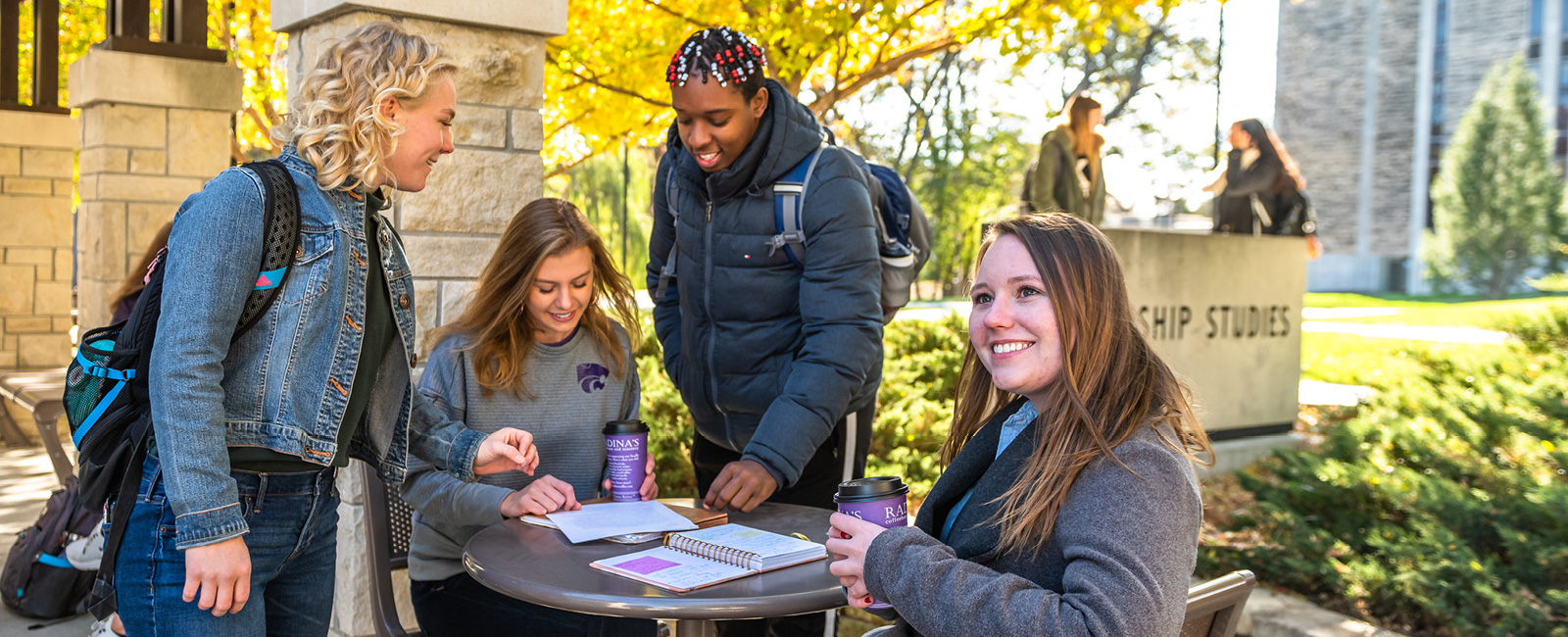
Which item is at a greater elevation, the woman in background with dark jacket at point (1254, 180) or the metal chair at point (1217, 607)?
the woman in background with dark jacket at point (1254, 180)

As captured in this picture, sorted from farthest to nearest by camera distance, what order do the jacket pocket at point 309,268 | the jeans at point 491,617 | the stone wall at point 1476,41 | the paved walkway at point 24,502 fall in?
the stone wall at point 1476,41
the paved walkway at point 24,502
the jeans at point 491,617
the jacket pocket at point 309,268

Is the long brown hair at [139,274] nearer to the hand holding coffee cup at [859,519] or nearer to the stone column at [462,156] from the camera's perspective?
the stone column at [462,156]

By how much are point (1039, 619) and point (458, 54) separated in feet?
8.51

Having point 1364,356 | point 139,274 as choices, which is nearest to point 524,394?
point 139,274

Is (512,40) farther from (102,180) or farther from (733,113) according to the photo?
(102,180)

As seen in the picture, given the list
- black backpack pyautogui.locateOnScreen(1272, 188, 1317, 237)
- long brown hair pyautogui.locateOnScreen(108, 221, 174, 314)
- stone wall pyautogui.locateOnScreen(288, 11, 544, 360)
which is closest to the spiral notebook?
stone wall pyautogui.locateOnScreen(288, 11, 544, 360)

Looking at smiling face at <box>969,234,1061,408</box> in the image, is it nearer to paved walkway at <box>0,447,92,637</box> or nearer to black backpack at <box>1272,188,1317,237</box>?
paved walkway at <box>0,447,92,637</box>

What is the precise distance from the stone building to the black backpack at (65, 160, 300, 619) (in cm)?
4510

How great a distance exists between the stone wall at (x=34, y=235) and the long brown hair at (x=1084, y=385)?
32.5 feet

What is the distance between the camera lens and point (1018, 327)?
1739mm

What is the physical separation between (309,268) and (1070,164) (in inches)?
278

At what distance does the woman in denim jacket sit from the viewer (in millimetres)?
1811

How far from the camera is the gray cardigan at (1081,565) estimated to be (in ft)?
4.88

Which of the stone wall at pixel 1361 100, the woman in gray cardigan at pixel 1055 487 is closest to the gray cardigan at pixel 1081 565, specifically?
the woman in gray cardigan at pixel 1055 487
